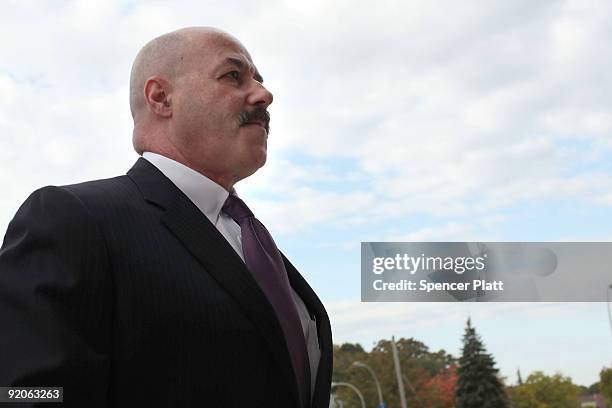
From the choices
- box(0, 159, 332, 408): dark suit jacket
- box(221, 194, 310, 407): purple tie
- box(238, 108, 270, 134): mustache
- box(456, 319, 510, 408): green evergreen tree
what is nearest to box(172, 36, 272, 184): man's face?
box(238, 108, 270, 134): mustache

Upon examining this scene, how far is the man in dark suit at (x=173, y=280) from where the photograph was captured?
80.4 inches

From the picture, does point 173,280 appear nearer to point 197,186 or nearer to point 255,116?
point 197,186

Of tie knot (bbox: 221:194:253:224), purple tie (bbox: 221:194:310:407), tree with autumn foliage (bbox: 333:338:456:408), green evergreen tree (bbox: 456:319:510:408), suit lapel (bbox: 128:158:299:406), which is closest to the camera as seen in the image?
suit lapel (bbox: 128:158:299:406)

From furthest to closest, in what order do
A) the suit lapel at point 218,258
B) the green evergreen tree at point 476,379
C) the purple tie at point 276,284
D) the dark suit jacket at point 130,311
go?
1. the green evergreen tree at point 476,379
2. the purple tie at point 276,284
3. the suit lapel at point 218,258
4. the dark suit jacket at point 130,311

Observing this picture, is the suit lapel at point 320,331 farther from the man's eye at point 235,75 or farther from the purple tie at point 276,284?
the man's eye at point 235,75

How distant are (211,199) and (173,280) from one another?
19.3 inches

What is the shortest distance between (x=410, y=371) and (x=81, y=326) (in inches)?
2577

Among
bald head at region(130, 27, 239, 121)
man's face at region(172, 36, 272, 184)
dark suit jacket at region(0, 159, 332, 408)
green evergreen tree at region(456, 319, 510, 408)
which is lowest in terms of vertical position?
dark suit jacket at region(0, 159, 332, 408)

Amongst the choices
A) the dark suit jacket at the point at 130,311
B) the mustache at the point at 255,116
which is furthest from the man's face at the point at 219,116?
the dark suit jacket at the point at 130,311

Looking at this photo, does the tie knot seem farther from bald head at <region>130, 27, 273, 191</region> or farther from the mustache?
the mustache

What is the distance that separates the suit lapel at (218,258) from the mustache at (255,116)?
0.36 metres

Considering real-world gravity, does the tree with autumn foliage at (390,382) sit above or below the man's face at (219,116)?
above

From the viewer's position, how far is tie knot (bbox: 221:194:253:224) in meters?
2.77

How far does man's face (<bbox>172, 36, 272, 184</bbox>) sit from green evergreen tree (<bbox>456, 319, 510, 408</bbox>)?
60.0 m
